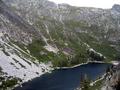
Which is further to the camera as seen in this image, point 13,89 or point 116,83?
point 13,89

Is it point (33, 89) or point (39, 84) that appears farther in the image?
point (39, 84)

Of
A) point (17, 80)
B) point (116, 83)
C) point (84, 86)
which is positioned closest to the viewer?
point (116, 83)

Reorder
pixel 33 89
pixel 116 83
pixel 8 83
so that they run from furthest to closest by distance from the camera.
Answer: pixel 8 83 → pixel 33 89 → pixel 116 83

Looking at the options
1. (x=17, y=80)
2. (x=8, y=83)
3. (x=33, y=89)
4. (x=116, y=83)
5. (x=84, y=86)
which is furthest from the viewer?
(x=17, y=80)

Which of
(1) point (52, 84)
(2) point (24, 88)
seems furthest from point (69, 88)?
(2) point (24, 88)

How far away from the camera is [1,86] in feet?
577

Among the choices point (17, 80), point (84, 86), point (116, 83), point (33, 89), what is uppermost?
point (17, 80)

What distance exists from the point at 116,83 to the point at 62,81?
5581 inches

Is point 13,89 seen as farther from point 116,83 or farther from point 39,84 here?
point 116,83

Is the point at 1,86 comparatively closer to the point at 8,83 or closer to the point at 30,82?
the point at 8,83

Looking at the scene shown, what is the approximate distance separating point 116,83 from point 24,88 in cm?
12021

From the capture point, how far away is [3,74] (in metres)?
199

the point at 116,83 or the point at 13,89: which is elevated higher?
the point at 13,89

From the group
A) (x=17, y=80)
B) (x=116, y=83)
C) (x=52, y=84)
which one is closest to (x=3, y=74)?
(x=17, y=80)
